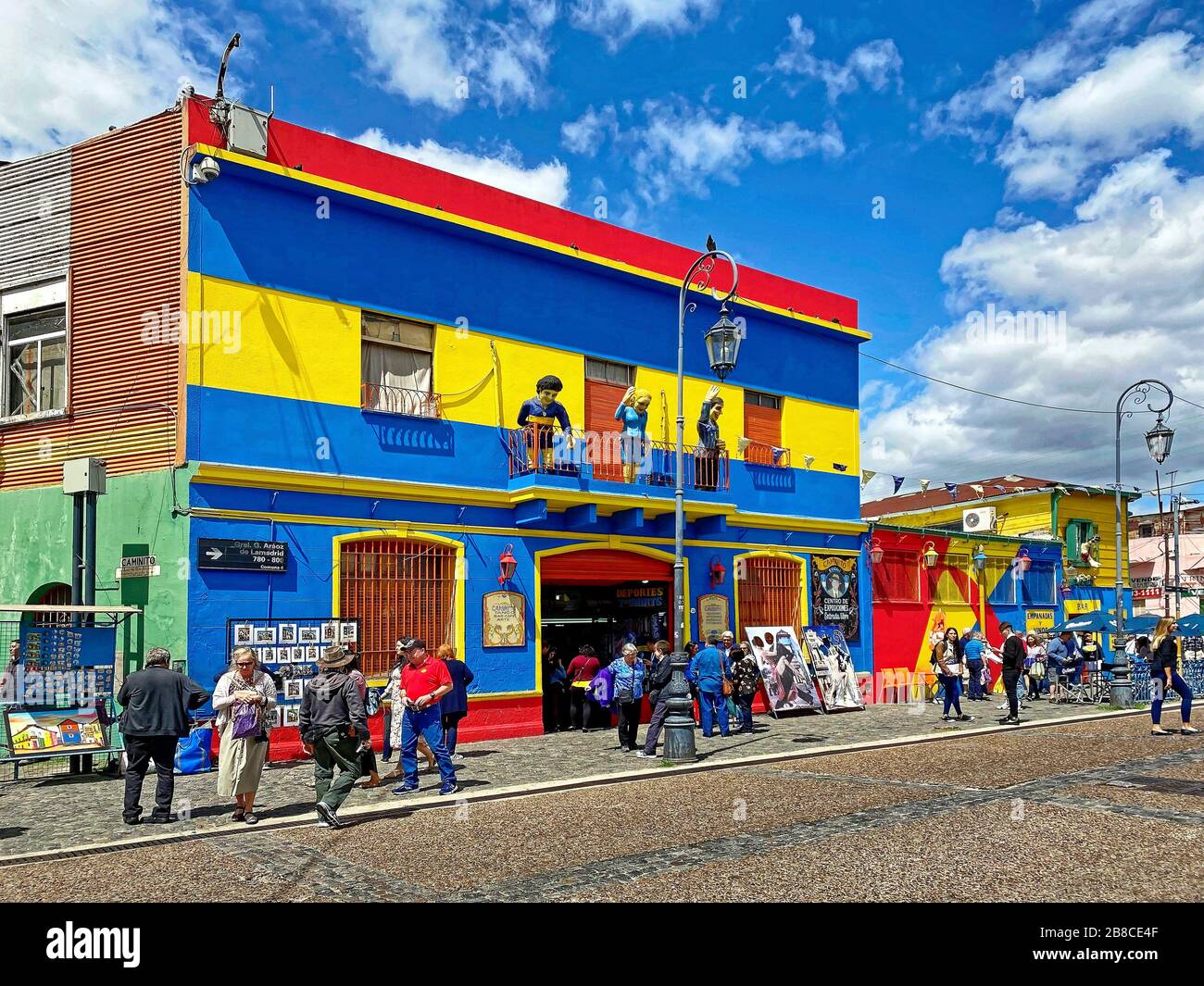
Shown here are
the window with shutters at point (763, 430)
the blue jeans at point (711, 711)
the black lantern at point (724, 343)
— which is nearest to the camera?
the black lantern at point (724, 343)

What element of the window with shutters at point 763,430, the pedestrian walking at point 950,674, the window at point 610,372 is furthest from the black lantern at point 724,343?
the pedestrian walking at point 950,674

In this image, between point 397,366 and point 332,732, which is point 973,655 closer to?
point 397,366

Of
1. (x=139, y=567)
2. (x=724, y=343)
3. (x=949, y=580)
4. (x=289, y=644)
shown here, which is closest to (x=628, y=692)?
→ (x=289, y=644)

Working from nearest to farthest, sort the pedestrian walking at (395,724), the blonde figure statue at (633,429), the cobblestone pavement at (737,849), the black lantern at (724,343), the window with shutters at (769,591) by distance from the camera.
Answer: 1. the cobblestone pavement at (737,849)
2. the pedestrian walking at (395,724)
3. the black lantern at (724,343)
4. the blonde figure statue at (633,429)
5. the window with shutters at (769,591)

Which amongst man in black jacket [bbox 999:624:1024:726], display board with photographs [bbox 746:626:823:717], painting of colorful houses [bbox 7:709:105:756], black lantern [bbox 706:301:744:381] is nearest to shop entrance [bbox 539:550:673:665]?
display board with photographs [bbox 746:626:823:717]

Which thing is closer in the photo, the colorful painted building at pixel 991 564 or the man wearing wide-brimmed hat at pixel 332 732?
the man wearing wide-brimmed hat at pixel 332 732

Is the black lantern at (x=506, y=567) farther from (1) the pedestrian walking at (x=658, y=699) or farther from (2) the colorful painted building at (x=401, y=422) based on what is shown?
(1) the pedestrian walking at (x=658, y=699)

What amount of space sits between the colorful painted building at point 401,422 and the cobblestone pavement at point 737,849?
18.1ft

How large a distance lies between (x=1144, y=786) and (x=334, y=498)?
1120cm

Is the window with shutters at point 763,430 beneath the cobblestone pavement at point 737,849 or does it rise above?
above

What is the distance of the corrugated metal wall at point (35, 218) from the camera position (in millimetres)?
15547

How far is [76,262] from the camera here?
15344mm

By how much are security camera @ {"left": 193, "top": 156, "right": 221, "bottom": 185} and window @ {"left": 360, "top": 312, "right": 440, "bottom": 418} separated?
3.00m
